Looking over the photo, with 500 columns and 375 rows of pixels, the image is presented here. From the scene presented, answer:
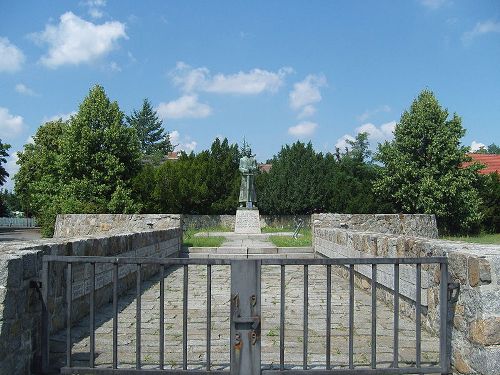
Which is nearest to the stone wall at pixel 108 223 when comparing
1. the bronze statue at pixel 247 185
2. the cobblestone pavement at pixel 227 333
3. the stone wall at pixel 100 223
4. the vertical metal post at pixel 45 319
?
the stone wall at pixel 100 223

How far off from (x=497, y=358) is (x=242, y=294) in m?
1.92

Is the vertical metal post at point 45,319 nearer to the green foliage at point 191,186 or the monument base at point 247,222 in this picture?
the monument base at point 247,222

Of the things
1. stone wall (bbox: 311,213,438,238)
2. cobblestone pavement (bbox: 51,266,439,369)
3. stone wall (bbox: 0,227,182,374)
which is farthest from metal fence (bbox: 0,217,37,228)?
stone wall (bbox: 0,227,182,374)

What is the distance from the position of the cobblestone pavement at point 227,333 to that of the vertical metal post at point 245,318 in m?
0.60

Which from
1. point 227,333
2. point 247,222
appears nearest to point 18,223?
point 247,222

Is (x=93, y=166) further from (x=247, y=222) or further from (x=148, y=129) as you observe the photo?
(x=148, y=129)

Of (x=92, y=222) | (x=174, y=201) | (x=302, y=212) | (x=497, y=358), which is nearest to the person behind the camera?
(x=497, y=358)

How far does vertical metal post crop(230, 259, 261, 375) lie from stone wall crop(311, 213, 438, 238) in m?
11.6

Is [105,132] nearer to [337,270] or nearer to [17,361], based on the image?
[337,270]

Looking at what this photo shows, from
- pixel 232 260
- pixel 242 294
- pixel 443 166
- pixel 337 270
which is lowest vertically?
pixel 337 270

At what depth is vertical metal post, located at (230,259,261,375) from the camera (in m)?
3.60

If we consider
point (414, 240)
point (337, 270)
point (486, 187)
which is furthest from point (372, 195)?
point (414, 240)

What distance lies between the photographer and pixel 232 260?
365cm

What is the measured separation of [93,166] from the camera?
2994cm
